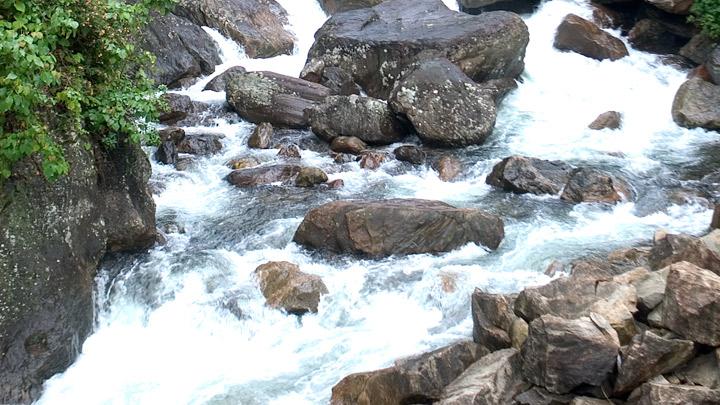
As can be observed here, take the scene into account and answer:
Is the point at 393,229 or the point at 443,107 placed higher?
the point at 443,107

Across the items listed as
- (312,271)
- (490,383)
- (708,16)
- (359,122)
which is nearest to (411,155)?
(359,122)

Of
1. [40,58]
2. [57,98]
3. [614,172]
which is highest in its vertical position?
[40,58]

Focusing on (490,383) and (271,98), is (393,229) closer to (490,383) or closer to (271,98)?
(490,383)

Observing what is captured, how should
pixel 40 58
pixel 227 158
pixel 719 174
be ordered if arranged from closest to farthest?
pixel 40 58 < pixel 719 174 < pixel 227 158

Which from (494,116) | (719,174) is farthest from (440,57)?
(719,174)

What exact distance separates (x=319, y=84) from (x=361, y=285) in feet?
24.9

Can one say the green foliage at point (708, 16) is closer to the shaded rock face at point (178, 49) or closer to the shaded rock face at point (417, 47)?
the shaded rock face at point (417, 47)

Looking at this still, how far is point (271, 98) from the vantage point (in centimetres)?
1459

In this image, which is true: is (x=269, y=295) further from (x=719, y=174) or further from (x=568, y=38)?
(x=568, y=38)

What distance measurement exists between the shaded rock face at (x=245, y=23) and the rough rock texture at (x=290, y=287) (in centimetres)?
1016

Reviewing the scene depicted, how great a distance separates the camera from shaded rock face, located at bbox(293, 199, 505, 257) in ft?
31.4

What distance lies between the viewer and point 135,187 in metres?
9.59

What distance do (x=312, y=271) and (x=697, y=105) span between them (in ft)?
31.4

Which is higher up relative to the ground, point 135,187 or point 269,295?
point 135,187
